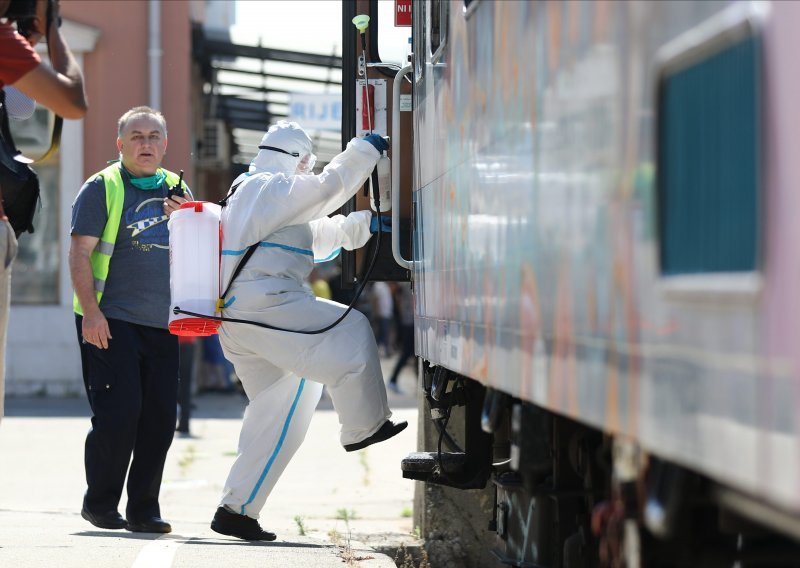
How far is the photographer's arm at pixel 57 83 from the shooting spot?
380 cm

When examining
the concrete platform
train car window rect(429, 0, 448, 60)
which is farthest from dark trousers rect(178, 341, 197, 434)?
train car window rect(429, 0, 448, 60)

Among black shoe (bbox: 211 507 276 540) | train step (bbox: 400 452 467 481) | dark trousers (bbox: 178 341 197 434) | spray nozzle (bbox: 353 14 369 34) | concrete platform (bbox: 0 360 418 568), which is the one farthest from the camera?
dark trousers (bbox: 178 341 197 434)

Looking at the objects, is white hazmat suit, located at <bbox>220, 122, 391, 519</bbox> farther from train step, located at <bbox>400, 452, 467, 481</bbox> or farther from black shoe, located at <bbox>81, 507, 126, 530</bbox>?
black shoe, located at <bbox>81, 507, 126, 530</bbox>

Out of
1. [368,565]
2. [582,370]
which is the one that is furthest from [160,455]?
[582,370]

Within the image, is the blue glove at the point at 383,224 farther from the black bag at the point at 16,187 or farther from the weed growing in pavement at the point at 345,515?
the black bag at the point at 16,187

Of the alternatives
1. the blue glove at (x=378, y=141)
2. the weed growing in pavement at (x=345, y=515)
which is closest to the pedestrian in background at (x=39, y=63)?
the blue glove at (x=378, y=141)

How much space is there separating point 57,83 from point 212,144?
610 inches

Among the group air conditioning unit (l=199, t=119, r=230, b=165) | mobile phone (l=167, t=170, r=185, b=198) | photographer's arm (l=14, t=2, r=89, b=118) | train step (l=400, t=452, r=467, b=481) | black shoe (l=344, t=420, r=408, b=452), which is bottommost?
train step (l=400, t=452, r=467, b=481)

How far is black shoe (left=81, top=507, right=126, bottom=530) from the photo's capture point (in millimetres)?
6227

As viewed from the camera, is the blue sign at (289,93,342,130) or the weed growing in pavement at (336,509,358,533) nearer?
the weed growing in pavement at (336,509,358,533)

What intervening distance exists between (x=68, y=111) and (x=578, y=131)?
1.67m

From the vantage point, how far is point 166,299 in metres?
6.39

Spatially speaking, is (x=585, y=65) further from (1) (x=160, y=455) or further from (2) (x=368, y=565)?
(1) (x=160, y=455)

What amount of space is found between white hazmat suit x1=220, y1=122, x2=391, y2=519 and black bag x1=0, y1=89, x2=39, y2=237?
139 cm
